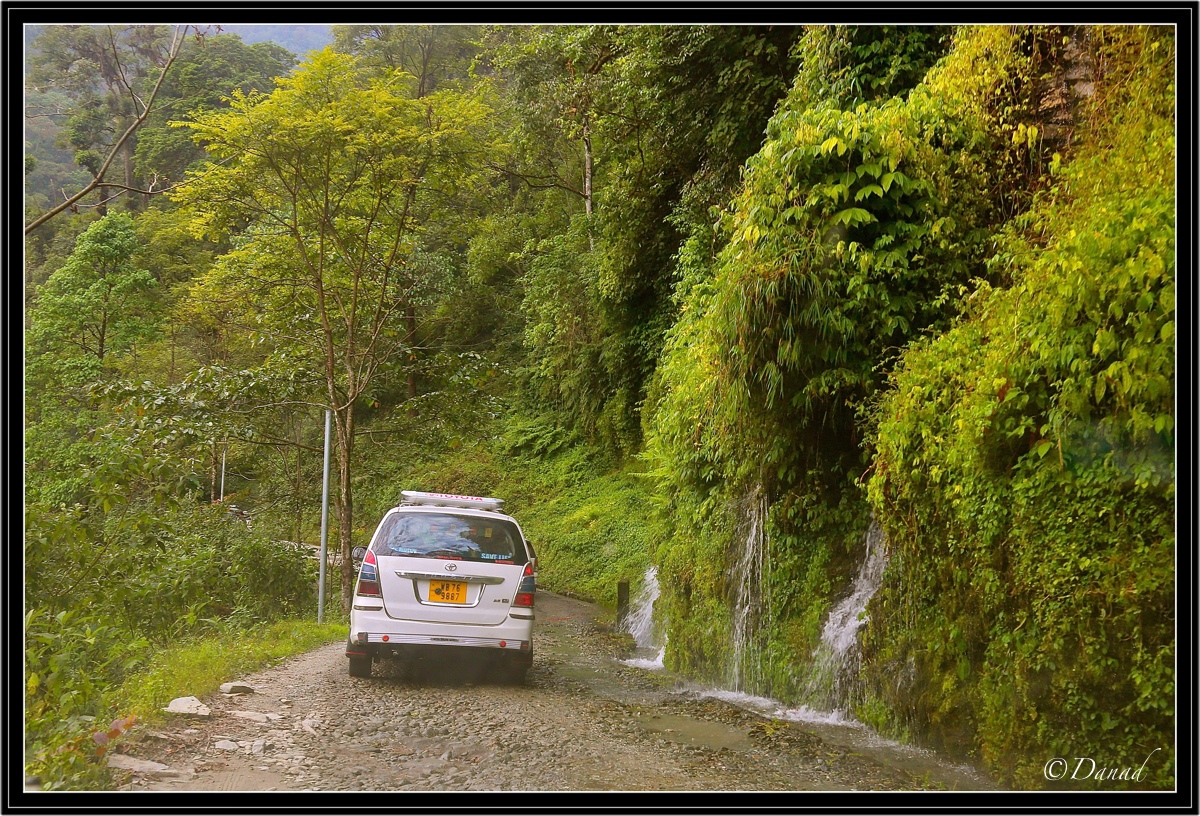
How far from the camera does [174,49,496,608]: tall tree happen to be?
14.2m

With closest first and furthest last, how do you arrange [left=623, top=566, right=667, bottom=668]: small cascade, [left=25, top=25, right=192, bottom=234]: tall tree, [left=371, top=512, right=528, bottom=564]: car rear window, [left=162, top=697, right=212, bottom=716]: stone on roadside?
1. [left=25, top=25, right=192, bottom=234]: tall tree
2. [left=162, top=697, right=212, bottom=716]: stone on roadside
3. [left=371, top=512, right=528, bottom=564]: car rear window
4. [left=623, top=566, right=667, bottom=668]: small cascade

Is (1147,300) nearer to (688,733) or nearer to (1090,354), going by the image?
(1090,354)

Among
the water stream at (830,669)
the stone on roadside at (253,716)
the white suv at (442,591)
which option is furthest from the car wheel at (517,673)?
the stone on roadside at (253,716)

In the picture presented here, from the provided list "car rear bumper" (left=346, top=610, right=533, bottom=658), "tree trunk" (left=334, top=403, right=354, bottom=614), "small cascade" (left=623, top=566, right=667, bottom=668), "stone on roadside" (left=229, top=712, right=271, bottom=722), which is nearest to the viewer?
"stone on roadside" (left=229, top=712, right=271, bottom=722)

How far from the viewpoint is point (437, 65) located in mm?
38656

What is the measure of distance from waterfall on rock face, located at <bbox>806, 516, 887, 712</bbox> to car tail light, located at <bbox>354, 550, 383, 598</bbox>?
13.9 ft

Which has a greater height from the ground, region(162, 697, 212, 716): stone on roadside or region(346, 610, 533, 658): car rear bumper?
region(346, 610, 533, 658): car rear bumper

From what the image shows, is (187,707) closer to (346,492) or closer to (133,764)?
(133,764)

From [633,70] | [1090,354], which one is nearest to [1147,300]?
[1090,354]

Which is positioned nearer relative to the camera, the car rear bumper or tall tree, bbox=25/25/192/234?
tall tree, bbox=25/25/192/234

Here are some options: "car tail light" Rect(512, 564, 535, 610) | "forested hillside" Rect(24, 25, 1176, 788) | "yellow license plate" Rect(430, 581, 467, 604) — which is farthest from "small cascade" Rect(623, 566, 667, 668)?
"yellow license plate" Rect(430, 581, 467, 604)

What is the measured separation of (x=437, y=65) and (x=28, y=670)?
1436 inches

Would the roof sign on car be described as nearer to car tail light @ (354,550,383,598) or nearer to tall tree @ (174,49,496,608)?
car tail light @ (354,550,383,598)
